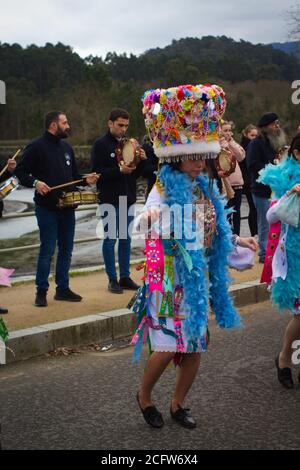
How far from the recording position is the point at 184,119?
445 centimetres

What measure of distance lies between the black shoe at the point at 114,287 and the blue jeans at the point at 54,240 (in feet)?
1.98

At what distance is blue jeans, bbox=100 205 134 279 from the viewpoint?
821cm

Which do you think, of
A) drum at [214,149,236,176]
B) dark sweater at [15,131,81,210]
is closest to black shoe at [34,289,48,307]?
dark sweater at [15,131,81,210]

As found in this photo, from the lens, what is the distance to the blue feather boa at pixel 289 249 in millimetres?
5359

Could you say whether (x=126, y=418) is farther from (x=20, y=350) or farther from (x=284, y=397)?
(x=20, y=350)

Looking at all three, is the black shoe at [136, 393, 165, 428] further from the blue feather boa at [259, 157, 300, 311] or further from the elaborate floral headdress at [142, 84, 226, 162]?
the elaborate floral headdress at [142, 84, 226, 162]

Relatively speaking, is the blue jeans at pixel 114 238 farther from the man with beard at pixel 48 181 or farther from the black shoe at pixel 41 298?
the black shoe at pixel 41 298

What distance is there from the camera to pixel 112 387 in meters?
5.42

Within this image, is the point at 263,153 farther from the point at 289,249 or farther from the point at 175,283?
the point at 175,283

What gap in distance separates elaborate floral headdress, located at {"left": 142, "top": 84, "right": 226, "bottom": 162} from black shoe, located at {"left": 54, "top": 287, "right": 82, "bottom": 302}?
345 centimetres

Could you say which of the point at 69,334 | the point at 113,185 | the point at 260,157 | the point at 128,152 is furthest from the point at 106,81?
the point at 69,334

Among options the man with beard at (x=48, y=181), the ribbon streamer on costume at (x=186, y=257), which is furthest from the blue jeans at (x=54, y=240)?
the ribbon streamer on costume at (x=186, y=257)

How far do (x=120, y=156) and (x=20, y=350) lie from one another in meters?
2.57

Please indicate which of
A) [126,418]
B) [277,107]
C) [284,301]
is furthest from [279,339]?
[277,107]
